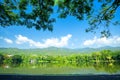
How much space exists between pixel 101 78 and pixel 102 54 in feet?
438

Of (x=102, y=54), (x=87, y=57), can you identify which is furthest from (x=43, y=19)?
(x=87, y=57)

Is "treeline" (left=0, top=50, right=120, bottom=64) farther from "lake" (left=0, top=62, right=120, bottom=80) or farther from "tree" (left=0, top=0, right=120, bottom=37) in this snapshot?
"tree" (left=0, top=0, right=120, bottom=37)

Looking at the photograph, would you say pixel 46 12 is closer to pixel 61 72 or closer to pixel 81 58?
pixel 61 72

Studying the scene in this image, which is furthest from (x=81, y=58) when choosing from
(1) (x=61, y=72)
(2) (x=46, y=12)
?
(2) (x=46, y=12)

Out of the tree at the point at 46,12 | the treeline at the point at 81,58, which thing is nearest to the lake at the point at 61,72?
the tree at the point at 46,12

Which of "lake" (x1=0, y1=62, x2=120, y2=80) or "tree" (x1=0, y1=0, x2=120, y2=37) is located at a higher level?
"tree" (x1=0, y1=0, x2=120, y2=37)

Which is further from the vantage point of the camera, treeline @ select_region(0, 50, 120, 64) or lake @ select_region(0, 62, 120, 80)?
treeline @ select_region(0, 50, 120, 64)

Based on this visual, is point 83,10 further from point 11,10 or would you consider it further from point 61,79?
point 11,10

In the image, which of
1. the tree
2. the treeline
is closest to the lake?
the tree

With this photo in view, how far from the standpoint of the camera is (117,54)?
135 meters

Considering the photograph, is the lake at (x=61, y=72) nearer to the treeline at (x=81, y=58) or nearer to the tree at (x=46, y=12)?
the tree at (x=46, y=12)

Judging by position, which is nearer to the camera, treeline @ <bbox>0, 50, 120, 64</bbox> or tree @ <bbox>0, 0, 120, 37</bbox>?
tree @ <bbox>0, 0, 120, 37</bbox>

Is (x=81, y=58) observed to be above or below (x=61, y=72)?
above

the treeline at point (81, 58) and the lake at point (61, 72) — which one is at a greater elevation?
the treeline at point (81, 58)
